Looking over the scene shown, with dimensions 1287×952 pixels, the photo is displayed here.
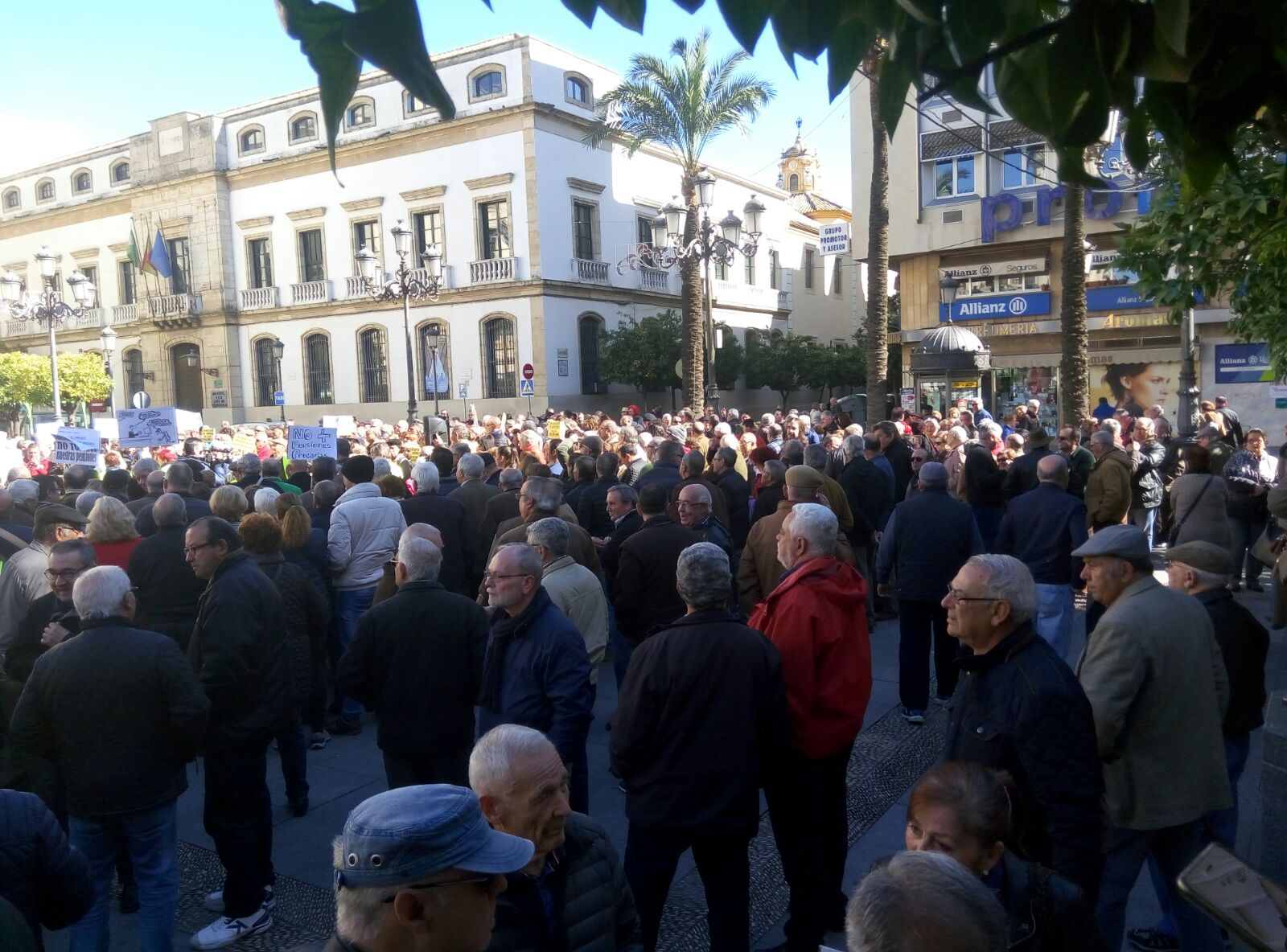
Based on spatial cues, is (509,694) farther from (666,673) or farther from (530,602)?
(666,673)

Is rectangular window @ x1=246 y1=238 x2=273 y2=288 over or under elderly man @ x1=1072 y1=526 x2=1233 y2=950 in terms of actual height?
over

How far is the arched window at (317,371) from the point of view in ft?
124

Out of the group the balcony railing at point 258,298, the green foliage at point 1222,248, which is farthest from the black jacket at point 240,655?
the balcony railing at point 258,298

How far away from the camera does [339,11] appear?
1.29 meters

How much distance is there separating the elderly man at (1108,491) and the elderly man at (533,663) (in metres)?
4.92

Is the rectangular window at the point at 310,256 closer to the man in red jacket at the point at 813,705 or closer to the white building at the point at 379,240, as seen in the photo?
the white building at the point at 379,240

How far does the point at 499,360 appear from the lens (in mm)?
34031

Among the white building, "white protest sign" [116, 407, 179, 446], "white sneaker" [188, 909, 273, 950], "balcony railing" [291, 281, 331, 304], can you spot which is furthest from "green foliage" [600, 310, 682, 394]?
"white sneaker" [188, 909, 273, 950]

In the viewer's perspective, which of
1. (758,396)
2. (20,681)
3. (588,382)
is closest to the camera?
(20,681)

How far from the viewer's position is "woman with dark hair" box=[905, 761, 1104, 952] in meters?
2.21

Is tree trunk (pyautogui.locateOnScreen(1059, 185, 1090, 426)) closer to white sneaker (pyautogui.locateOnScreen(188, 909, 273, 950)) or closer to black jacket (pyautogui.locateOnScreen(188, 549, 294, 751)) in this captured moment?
black jacket (pyautogui.locateOnScreen(188, 549, 294, 751))

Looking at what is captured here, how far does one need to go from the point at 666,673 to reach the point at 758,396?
40.1 meters

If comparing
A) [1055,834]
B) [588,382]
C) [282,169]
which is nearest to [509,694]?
[1055,834]

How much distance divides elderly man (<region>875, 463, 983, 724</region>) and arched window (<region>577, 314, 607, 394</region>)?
28516 millimetres
